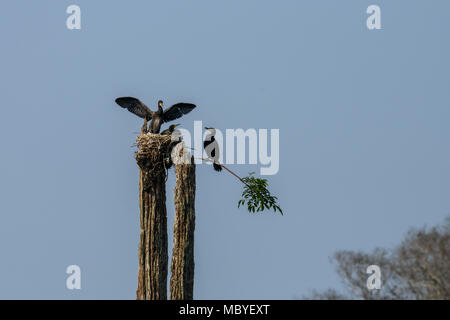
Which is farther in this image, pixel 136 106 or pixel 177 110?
pixel 177 110

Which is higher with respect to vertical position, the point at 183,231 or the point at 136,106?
the point at 136,106

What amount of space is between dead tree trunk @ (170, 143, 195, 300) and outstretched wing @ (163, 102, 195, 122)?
188cm

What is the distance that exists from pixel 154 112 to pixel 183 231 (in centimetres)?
274

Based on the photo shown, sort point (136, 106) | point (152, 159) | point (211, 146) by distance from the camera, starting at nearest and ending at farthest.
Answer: point (152, 159) < point (136, 106) < point (211, 146)

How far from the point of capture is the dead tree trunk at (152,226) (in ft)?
63.6

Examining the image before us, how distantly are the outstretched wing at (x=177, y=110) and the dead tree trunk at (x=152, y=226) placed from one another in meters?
2.13

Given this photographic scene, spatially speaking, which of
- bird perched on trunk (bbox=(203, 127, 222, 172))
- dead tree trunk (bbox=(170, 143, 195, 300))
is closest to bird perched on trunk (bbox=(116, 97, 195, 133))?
bird perched on trunk (bbox=(203, 127, 222, 172))

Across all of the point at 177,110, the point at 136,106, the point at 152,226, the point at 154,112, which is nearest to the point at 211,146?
the point at 177,110

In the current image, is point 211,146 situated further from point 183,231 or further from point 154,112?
point 183,231

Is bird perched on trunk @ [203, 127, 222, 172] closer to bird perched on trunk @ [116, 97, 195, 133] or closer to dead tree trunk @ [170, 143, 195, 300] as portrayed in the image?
bird perched on trunk @ [116, 97, 195, 133]

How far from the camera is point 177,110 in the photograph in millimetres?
22062

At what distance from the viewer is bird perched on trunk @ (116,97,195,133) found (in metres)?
21.5

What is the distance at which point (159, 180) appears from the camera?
1969 centimetres
